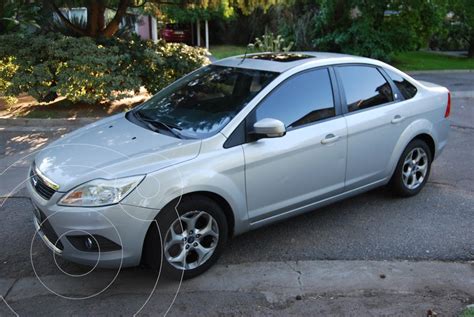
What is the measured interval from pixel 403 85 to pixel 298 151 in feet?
5.96

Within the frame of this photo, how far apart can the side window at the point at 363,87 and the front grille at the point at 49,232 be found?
110 inches

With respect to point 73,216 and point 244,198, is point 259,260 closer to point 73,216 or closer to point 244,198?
point 244,198

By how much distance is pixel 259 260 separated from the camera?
4.16 meters

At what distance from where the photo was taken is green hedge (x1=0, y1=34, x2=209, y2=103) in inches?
353

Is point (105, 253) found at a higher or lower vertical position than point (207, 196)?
lower

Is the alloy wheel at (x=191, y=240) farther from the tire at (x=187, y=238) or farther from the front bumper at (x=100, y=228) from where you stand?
the front bumper at (x=100, y=228)

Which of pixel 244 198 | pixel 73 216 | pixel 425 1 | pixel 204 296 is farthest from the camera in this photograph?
pixel 425 1

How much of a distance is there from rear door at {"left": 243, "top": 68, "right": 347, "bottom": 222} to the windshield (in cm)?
22

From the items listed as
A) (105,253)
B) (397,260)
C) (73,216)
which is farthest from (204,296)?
(397,260)

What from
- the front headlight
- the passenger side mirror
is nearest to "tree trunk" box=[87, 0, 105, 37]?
the passenger side mirror

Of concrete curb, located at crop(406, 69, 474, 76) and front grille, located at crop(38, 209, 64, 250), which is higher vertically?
front grille, located at crop(38, 209, 64, 250)

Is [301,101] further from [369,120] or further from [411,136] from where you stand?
[411,136]

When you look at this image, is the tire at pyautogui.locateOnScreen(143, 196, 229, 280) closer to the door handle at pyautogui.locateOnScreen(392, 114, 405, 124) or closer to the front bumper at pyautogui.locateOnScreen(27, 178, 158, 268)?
the front bumper at pyautogui.locateOnScreen(27, 178, 158, 268)

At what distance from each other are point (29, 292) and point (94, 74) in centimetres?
612
